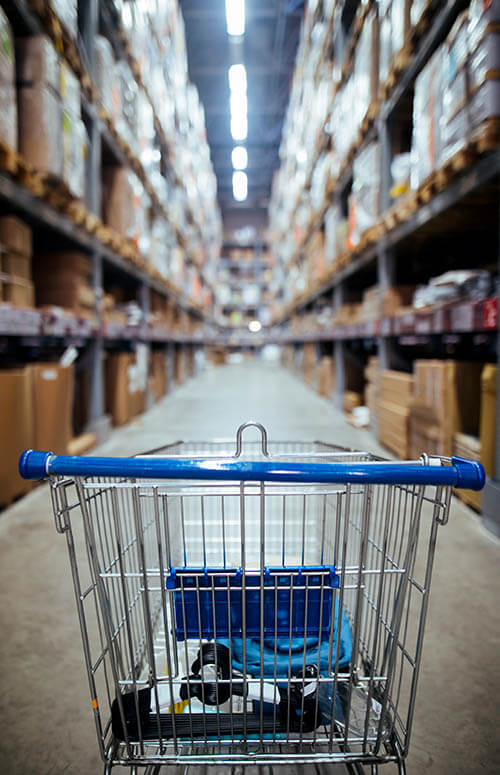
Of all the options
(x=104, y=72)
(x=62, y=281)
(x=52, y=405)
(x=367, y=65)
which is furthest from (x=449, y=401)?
(x=104, y=72)

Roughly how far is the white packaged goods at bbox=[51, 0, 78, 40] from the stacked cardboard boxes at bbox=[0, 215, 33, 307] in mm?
1399

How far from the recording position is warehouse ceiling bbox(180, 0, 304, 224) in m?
10.0

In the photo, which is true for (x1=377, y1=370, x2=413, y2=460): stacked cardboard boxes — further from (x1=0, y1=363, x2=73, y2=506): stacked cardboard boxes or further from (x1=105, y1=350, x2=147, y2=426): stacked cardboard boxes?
(x1=105, y1=350, x2=147, y2=426): stacked cardboard boxes

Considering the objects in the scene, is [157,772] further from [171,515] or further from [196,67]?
[196,67]

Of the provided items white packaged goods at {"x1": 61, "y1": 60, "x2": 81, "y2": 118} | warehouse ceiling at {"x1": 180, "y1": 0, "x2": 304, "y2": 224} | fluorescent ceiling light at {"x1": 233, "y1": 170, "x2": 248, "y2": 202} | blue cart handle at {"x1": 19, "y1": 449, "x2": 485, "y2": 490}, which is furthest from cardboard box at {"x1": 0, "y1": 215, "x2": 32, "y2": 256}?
fluorescent ceiling light at {"x1": 233, "y1": 170, "x2": 248, "y2": 202}

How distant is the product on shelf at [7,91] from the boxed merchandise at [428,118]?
2451mm

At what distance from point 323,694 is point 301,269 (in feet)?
31.5

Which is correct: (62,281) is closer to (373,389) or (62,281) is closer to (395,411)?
(395,411)

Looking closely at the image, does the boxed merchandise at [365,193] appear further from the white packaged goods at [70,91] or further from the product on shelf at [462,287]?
the white packaged goods at [70,91]

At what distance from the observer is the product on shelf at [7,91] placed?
2410mm

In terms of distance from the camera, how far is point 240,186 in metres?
19.5

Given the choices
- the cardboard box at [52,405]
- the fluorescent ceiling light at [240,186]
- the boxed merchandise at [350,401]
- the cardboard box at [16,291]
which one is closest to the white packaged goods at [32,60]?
the cardboard box at [16,291]

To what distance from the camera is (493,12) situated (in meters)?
2.13

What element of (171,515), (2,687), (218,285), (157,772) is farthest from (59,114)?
(218,285)
